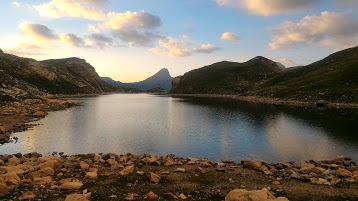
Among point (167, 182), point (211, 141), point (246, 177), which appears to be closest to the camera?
point (167, 182)

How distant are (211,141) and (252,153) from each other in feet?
42.7

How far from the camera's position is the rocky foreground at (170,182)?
28312mm

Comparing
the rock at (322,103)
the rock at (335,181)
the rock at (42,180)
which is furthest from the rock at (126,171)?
the rock at (322,103)

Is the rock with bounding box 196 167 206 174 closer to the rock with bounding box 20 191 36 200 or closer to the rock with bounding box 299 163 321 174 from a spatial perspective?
the rock with bounding box 299 163 321 174

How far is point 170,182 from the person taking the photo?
3356 cm

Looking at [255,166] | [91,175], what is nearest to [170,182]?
[91,175]

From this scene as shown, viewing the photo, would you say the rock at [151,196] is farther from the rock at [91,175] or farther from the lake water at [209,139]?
the lake water at [209,139]

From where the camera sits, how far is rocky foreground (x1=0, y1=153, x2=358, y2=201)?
1115 inches

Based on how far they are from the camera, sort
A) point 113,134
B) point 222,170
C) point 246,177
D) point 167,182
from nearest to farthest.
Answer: point 167,182
point 246,177
point 222,170
point 113,134

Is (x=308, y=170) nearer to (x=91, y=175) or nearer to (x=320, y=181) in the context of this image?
(x=320, y=181)

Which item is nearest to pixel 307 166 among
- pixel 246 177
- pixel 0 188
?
pixel 246 177

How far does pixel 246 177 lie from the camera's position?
36469 mm

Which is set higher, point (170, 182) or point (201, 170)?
point (201, 170)

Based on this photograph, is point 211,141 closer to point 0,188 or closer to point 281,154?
point 281,154
